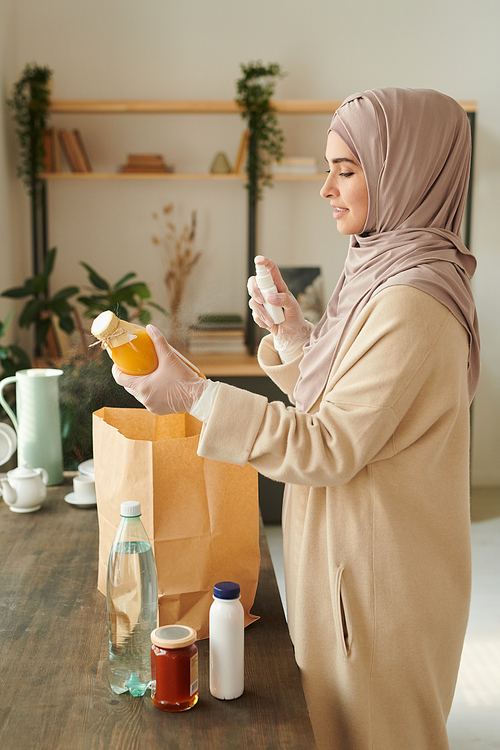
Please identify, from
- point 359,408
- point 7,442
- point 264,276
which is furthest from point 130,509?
point 7,442

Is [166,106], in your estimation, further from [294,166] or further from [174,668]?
[174,668]

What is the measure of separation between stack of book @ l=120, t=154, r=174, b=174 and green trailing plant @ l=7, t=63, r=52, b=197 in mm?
453

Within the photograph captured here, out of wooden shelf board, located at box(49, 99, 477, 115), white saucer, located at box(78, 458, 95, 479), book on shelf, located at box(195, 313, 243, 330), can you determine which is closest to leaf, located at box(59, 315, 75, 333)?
book on shelf, located at box(195, 313, 243, 330)

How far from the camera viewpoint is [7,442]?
1706 millimetres

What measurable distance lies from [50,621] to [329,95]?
3.54 m

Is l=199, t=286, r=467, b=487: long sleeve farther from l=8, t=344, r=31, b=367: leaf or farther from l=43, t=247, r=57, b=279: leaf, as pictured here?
l=43, t=247, r=57, b=279: leaf

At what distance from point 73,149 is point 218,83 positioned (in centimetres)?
93

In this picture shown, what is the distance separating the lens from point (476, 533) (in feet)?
10.9

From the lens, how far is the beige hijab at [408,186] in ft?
2.89

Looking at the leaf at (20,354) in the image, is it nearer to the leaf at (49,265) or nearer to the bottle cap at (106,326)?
the leaf at (49,265)

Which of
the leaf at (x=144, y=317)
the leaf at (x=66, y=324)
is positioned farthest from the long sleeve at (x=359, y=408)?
the leaf at (x=66, y=324)

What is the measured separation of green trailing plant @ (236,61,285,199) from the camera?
3387mm

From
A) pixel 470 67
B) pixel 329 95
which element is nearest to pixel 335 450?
pixel 329 95

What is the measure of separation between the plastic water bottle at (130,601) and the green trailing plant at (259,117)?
290 cm
